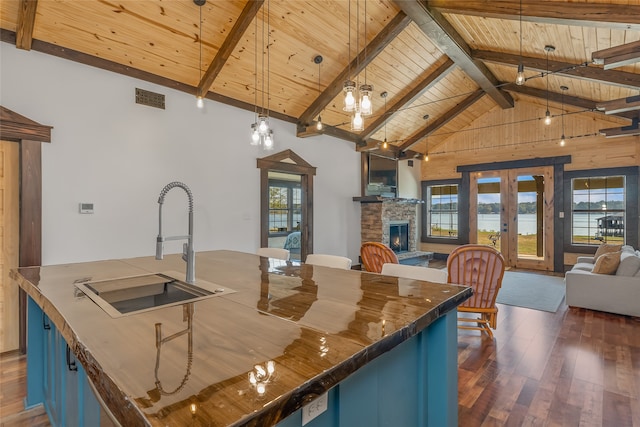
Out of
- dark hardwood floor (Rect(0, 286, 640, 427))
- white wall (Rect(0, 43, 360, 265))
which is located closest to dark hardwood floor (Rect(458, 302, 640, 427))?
dark hardwood floor (Rect(0, 286, 640, 427))

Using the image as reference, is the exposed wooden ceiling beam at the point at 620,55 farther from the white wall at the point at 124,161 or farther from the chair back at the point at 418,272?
the white wall at the point at 124,161

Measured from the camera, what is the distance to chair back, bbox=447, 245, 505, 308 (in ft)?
10.2

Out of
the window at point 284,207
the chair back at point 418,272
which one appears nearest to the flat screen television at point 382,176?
the window at point 284,207

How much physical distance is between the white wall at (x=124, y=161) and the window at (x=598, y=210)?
21.5 ft

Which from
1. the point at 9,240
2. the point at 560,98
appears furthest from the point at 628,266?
the point at 9,240

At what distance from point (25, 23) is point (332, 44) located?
3.18 m

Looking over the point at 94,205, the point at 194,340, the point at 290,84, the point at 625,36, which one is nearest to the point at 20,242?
the point at 94,205

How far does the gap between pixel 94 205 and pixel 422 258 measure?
6368 millimetres

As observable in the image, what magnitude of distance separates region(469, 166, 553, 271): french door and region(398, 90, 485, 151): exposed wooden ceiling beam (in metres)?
1.73

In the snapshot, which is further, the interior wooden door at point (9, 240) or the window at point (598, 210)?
the window at point (598, 210)

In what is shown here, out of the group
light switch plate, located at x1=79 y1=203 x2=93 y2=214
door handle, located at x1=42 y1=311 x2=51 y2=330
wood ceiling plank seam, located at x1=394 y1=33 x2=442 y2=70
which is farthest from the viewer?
wood ceiling plank seam, located at x1=394 y1=33 x2=442 y2=70

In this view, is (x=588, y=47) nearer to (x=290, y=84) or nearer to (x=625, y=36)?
(x=625, y=36)

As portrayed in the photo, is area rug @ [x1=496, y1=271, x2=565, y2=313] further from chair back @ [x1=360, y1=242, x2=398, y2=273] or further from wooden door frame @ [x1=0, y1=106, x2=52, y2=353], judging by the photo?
wooden door frame @ [x1=0, y1=106, x2=52, y2=353]

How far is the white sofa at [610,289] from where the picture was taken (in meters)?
3.96
